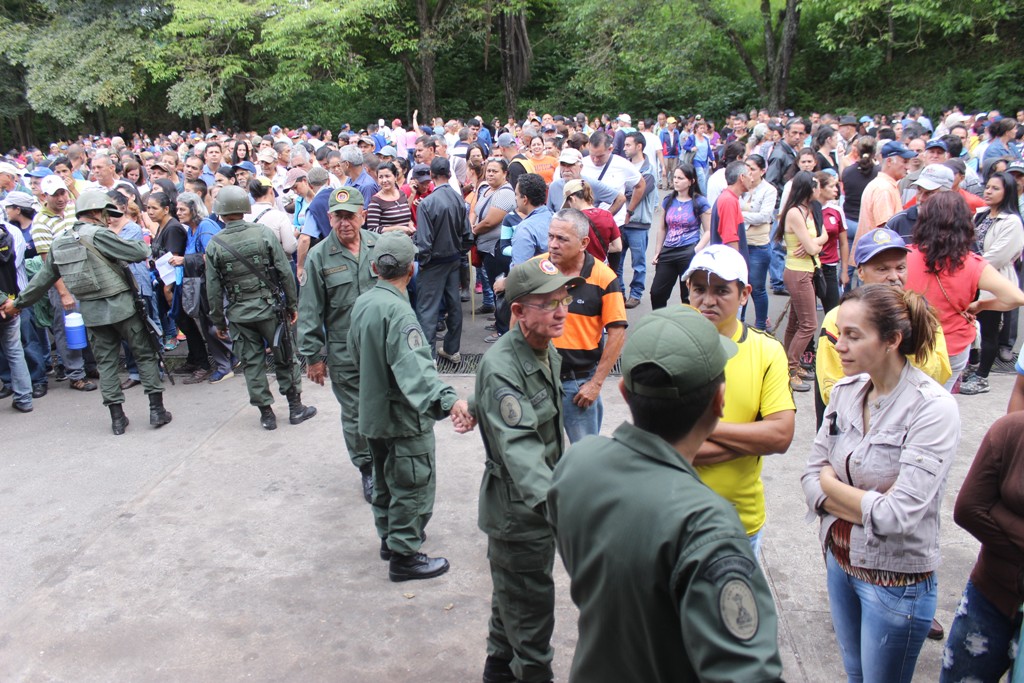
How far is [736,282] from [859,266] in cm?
100

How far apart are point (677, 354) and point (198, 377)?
7.48m

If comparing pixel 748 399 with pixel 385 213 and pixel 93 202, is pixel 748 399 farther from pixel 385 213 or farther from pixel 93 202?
pixel 93 202

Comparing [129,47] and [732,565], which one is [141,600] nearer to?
[732,565]

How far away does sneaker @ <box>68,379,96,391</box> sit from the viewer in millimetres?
8281

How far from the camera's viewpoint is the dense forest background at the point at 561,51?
24.9m

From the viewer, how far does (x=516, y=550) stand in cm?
335

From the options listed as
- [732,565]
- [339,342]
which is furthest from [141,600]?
[732,565]

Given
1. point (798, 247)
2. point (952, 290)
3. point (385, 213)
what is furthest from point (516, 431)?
point (385, 213)

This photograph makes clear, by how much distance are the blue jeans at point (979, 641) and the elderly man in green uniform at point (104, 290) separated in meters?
6.39

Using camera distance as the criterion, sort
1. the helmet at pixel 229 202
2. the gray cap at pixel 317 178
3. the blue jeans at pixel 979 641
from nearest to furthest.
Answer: the blue jeans at pixel 979 641 < the helmet at pixel 229 202 < the gray cap at pixel 317 178

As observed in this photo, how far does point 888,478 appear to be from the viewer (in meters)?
2.75

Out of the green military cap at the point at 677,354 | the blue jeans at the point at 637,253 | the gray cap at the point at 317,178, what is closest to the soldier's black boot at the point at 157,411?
the gray cap at the point at 317,178

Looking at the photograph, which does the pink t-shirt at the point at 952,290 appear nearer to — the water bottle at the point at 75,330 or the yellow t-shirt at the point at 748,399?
the yellow t-shirt at the point at 748,399

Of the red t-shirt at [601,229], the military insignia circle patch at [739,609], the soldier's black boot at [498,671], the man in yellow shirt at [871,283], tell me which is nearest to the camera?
the military insignia circle patch at [739,609]
